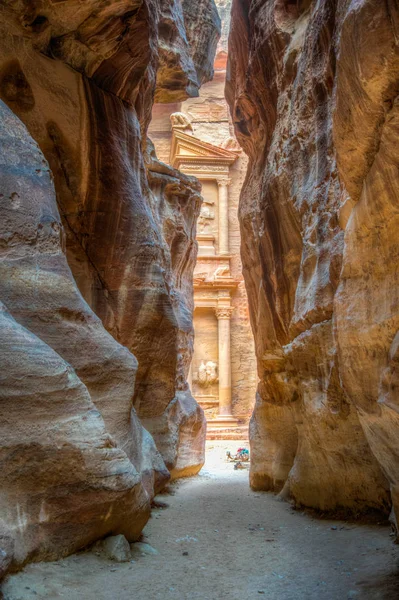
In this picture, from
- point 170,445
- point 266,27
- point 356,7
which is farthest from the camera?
point 170,445

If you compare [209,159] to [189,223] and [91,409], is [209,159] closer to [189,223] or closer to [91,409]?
[189,223]

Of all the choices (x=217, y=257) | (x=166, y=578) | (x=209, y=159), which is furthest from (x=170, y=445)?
(x=209, y=159)

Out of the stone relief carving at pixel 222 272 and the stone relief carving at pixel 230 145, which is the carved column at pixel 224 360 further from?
the stone relief carving at pixel 230 145

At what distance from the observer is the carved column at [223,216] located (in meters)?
25.0

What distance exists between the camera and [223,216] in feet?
82.4

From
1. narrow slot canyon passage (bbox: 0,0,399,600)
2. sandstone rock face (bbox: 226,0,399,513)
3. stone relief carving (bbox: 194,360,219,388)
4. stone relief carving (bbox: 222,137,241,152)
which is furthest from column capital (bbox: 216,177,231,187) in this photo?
sandstone rock face (bbox: 226,0,399,513)

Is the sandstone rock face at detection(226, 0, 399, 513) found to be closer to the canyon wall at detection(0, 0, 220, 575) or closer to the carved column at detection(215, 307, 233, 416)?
the canyon wall at detection(0, 0, 220, 575)

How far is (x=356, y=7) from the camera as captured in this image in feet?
11.1

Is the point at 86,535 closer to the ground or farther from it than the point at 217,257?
closer to the ground

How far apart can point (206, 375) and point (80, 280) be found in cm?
1557

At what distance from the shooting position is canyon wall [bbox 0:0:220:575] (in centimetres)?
475

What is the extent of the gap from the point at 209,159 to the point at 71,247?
58.2 ft

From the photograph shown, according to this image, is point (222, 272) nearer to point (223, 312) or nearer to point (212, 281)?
point (212, 281)

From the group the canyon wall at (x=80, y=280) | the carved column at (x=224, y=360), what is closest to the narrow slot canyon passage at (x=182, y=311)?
the canyon wall at (x=80, y=280)
